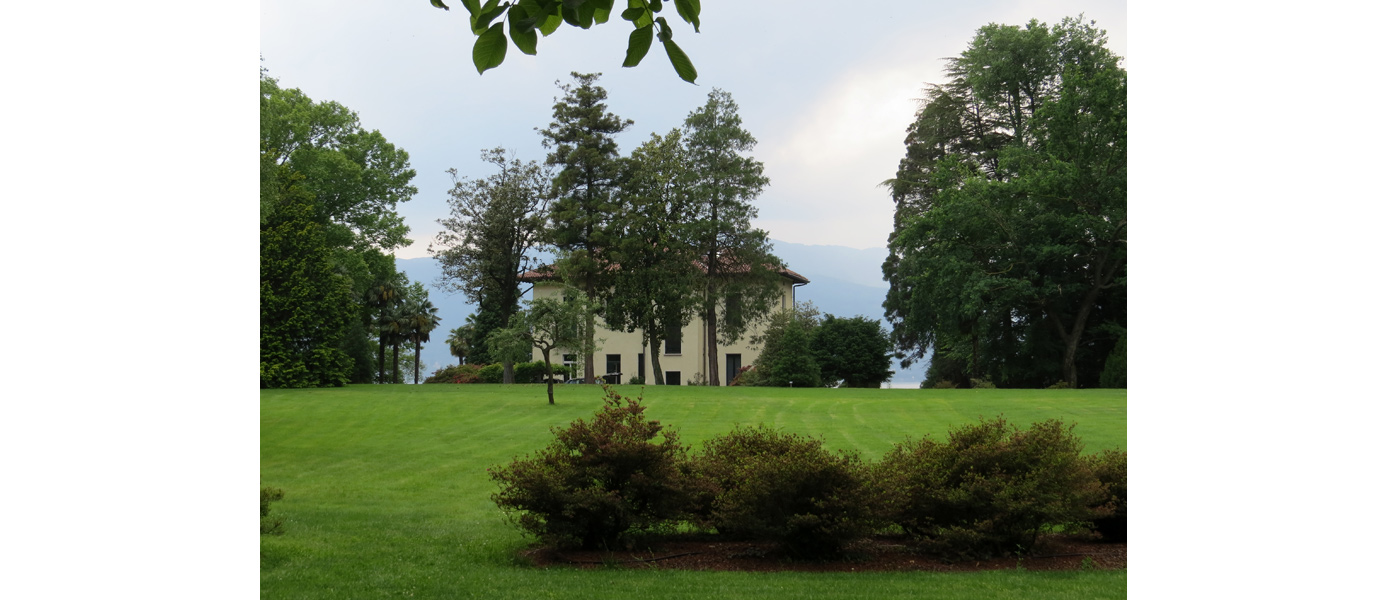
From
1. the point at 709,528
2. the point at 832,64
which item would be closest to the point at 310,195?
the point at 832,64

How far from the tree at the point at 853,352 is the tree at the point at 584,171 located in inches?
263

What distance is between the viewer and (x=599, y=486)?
18.6ft

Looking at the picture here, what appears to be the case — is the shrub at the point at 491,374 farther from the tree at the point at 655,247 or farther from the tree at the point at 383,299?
the tree at the point at 383,299

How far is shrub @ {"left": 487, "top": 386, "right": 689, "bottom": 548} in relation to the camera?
542 centimetres

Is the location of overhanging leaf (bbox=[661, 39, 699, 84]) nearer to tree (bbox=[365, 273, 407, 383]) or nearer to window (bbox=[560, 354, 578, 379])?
window (bbox=[560, 354, 578, 379])

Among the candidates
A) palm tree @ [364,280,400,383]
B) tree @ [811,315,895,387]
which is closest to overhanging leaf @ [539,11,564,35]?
tree @ [811,315,895,387]

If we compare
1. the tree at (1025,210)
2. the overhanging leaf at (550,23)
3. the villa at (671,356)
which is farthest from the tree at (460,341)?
the overhanging leaf at (550,23)

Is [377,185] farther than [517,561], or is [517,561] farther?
[377,185]

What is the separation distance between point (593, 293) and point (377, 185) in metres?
7.83

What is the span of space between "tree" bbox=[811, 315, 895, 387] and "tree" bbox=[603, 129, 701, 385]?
4134 millimetres

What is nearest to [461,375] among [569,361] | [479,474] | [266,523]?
[569,361]

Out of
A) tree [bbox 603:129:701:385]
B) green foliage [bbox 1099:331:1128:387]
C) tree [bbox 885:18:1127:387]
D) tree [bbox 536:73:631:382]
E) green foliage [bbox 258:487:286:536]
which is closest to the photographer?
green foliage [bbox 258:487:286:536]

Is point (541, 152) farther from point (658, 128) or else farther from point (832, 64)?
point (832, 64)
